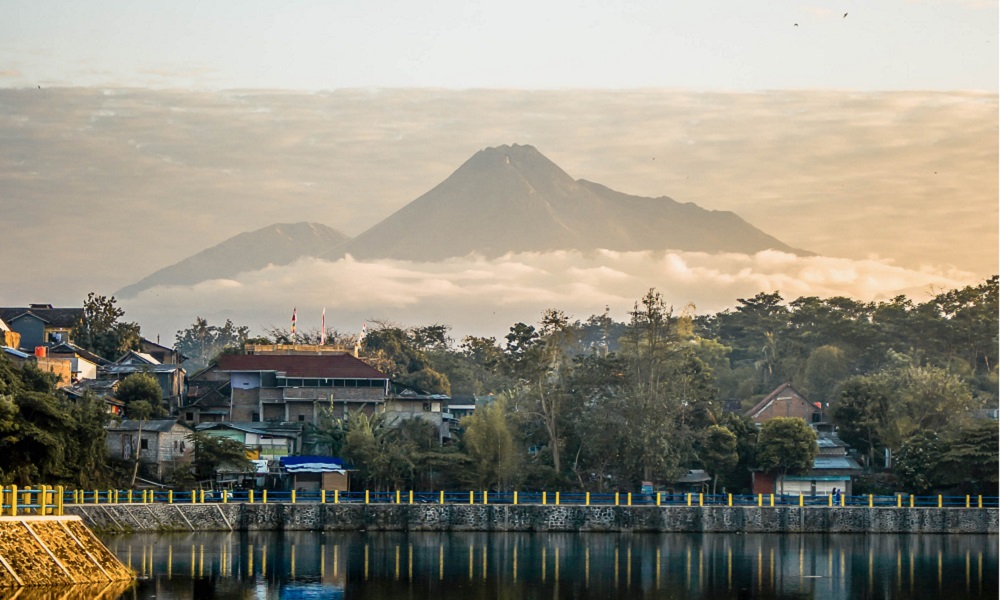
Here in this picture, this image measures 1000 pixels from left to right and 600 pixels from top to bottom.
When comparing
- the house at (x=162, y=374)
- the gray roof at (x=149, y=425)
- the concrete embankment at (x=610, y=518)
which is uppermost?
the house at (x=162, y=374)

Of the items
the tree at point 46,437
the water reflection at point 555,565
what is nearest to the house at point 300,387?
the tree at point 46,437

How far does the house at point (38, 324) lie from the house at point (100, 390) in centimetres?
1627

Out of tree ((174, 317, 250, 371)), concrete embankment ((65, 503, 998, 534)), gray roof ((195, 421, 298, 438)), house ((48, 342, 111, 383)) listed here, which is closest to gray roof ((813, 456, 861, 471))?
concrete embankment ((65, 503, 998, 534))

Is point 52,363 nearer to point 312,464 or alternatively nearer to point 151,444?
point 151,444

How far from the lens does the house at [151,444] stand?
6106 centimetres

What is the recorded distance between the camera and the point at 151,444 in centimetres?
6141

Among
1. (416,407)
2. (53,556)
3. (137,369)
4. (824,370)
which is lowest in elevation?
(53,556)

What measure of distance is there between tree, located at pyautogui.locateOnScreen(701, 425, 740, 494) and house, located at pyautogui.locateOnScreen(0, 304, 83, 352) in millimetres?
44714

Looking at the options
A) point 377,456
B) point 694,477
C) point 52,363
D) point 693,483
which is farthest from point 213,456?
point 693,483

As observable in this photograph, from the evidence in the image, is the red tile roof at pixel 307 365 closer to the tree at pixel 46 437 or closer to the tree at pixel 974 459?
the tree at pixel 46 437

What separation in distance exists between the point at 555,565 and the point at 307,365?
29868mm

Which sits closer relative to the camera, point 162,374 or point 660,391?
point 660,391

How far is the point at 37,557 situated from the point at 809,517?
31420mm

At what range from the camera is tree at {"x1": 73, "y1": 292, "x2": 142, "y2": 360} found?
3600 inches
